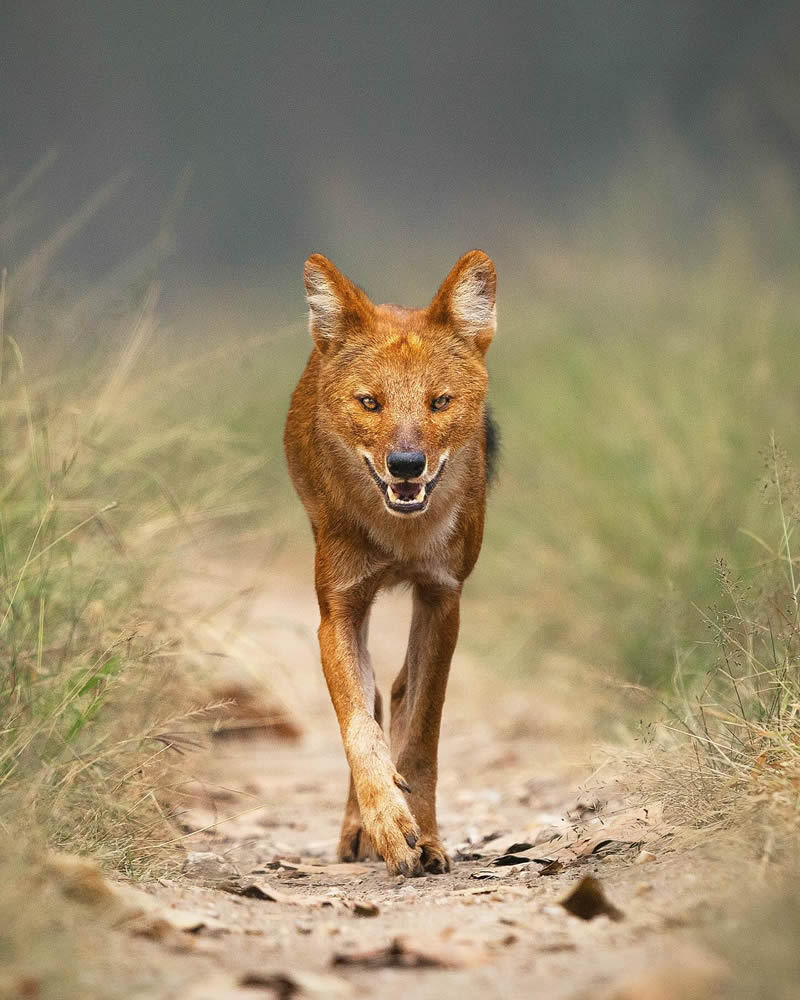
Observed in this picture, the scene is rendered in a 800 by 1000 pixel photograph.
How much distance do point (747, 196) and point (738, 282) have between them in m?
0.49

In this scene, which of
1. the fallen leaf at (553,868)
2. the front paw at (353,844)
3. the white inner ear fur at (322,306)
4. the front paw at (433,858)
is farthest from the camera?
the white inner ear fur at (322,306)

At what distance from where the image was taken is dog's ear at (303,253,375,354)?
5094mm

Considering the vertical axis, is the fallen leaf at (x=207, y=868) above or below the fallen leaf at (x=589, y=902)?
below

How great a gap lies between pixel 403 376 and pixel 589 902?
6.98 feet

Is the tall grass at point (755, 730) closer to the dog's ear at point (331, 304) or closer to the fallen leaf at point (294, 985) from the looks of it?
the fallen leaf at point (294, 985)

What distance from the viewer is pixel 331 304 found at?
5.12 metres

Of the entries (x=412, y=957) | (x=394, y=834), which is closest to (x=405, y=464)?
(x=394, y=834)

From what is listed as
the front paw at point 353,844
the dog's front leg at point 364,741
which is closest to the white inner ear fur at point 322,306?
the dog's front leg at point 364,741

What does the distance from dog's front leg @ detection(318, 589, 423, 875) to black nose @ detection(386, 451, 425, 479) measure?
565 mm

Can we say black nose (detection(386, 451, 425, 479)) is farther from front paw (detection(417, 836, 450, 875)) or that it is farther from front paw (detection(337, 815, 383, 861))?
front paw (detection(337, 815, 383, 861))

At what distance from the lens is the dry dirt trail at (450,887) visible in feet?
9.38

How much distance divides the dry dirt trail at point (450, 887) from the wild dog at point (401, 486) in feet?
1.42

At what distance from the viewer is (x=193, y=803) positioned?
588cm

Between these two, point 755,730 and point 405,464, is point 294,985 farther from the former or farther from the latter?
point 405,464
